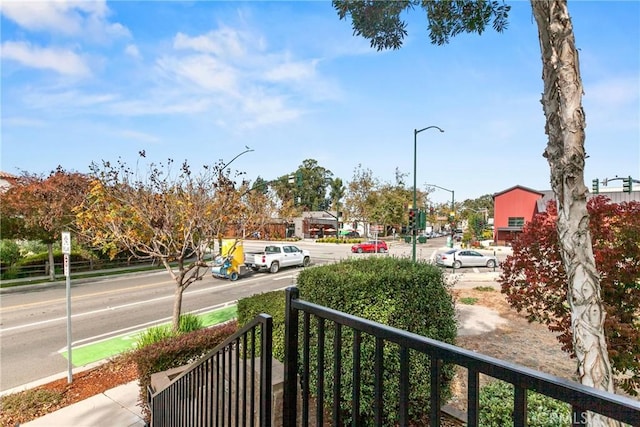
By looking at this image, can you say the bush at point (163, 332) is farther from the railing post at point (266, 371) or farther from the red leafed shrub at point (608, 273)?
the red leafed shrub at point (608, 273)

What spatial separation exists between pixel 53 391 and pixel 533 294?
24.6 ft

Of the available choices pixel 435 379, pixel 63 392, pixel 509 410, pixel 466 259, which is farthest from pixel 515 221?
pixel 435 379

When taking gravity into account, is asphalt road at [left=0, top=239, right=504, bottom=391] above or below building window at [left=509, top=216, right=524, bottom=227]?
below

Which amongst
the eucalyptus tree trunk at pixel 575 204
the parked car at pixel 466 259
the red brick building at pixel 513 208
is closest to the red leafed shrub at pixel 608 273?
the eucalyptus tree trunk at pixel 575 204

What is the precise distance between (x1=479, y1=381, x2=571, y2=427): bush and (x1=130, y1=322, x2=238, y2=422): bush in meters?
2.99

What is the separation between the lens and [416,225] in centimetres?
1474

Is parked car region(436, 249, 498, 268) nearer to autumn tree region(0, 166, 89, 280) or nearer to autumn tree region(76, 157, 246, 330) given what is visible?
autumn tree region(76, 157, 246, 330)

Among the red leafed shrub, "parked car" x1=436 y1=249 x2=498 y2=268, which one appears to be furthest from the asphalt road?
"parked car" x1=436 y1=249 x2=498 y2=268

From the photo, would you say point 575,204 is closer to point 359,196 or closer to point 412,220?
point 412,220

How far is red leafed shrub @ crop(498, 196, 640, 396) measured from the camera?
13.6 ft

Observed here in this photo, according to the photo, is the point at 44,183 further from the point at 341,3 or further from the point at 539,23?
the point at 539,23

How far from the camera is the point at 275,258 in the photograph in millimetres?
19000

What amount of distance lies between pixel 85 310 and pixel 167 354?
8063mm

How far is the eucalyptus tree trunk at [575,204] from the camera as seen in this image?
3.16 m
